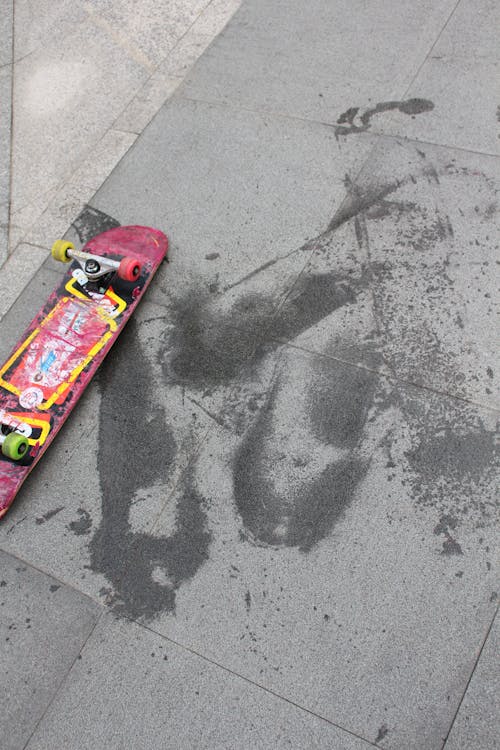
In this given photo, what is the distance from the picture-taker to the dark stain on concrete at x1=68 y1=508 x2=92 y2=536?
4.49 m

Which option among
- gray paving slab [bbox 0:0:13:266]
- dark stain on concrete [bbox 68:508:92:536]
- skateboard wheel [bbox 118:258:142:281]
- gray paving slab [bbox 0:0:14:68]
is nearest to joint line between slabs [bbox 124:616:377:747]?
dark stain on concrete [bbox 68:508:92:536]

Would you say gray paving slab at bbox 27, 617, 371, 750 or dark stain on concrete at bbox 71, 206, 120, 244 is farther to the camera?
dark stain on concrete at bbox 71, 206, 120, 244

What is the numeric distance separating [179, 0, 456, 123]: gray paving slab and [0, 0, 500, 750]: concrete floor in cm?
4

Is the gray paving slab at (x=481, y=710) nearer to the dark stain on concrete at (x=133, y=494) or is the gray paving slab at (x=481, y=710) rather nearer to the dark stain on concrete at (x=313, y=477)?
the dark stain on concrete at (x=313, y=477)

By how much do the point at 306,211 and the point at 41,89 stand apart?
3581mm

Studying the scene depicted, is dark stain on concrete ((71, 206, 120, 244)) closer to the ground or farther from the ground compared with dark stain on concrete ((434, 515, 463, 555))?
farther from the ground

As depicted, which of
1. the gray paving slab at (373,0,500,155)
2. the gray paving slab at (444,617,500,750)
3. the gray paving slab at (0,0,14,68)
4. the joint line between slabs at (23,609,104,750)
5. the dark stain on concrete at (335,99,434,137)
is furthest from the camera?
the gray paving slab at (0,0,14,68)

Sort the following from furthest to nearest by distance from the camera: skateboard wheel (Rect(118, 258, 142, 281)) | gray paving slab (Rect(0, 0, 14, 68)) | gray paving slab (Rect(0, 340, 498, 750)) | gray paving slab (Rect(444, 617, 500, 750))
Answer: gray paving slab (Rect(0, 0, 14, 68)) → skateboard wheel (Rect(118, 258, 142, 281)) → gray paving slab (Rect(0, 340, 498, 750)) → gray paving slab (Rect(444, 617, 500, 750))

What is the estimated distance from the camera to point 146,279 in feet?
17.4

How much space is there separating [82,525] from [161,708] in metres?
1.30

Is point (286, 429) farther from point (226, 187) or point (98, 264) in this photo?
point (226, 187)

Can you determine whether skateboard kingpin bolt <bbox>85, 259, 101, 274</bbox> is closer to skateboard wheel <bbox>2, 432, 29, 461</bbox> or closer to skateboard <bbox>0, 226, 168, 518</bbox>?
skateboard <bbox>0, 226, 168, 518</bbox>

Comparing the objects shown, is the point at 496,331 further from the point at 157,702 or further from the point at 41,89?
the point at 41,89

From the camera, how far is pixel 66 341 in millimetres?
5035
